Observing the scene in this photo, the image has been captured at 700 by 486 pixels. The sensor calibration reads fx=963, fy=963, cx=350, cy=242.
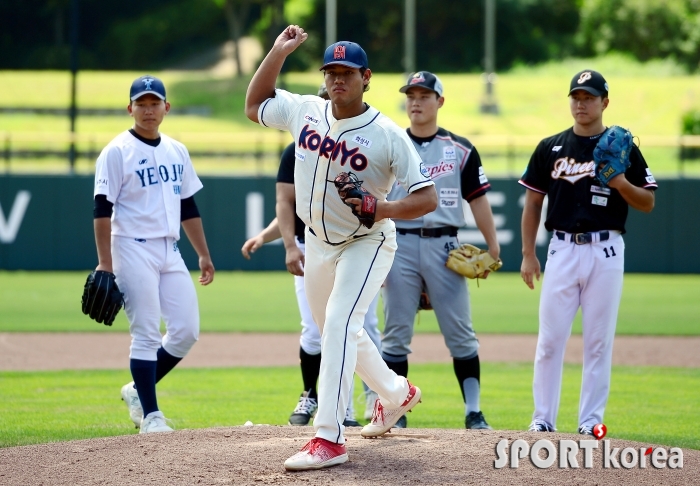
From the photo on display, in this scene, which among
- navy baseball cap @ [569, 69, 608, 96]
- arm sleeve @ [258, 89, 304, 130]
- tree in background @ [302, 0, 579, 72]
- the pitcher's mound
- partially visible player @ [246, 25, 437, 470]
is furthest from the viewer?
tree in background @ [302, 0, 579, 72]

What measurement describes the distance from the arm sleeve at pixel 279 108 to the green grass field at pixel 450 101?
23645 mm

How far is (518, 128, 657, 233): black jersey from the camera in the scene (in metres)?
5.72

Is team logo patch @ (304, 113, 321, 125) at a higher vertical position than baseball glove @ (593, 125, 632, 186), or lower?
higher

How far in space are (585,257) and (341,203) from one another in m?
1.78

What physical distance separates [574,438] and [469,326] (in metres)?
1.45

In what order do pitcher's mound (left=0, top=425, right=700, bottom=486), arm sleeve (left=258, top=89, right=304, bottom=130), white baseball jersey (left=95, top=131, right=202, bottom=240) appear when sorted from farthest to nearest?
white baseball jersey (left=95, top=131, right=202, bottom=240) → arm sleeve (left=258, top=89, right=304, bottom=130) → pitcher's mound (left=0, top=425, right=700, bottom=486)

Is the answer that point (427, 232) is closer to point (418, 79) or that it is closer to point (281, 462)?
point (418, 79)

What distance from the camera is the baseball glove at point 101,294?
5.56m

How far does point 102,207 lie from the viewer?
5719 millimetres

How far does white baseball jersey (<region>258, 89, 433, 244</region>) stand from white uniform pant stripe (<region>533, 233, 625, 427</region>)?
144cm

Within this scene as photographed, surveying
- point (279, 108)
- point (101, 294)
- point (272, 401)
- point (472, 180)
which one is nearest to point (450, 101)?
point (272, 401)

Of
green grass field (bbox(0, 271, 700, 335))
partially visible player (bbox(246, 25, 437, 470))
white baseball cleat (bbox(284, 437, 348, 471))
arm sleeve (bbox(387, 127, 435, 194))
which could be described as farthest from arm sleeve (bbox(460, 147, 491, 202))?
green grass field (bbox(0, 271, 700, 335))

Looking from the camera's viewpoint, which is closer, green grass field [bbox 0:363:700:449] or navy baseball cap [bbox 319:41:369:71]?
navy baseball cap [bbox 319:41:369:71]

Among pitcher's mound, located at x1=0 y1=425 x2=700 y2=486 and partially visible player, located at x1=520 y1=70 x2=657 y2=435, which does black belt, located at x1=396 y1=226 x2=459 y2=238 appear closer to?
partially visible player, located at x1=520 y1=70 x2=657 y2=435
